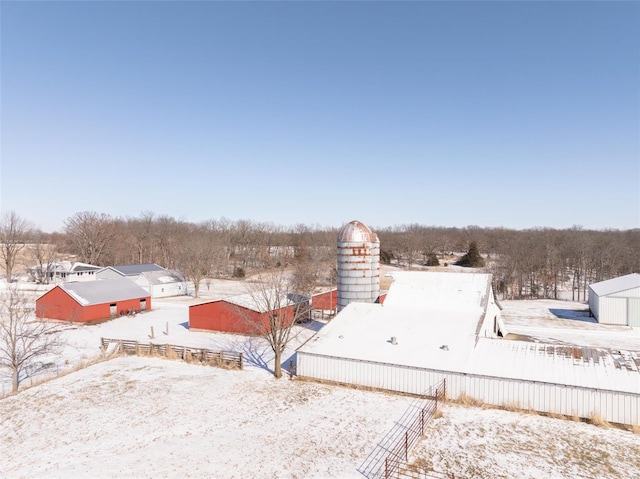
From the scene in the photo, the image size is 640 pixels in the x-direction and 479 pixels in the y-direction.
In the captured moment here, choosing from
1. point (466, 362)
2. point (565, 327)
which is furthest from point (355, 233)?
point (565, 327)

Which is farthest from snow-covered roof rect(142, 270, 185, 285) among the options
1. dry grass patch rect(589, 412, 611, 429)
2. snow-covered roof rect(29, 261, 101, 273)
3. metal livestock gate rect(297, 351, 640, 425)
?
dry grass patch rect(589, 412, 611, 429)

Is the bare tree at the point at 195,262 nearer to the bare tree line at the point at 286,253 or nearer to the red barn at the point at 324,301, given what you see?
the bare tree line at the point at 286,253

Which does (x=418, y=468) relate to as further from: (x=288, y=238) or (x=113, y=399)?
(x=288, y=238)

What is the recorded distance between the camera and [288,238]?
112m

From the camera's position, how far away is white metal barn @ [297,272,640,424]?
1573 cm

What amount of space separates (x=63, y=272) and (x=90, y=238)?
681 inches

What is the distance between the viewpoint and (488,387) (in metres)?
16.9

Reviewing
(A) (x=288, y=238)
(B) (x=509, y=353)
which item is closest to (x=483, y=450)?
(B) (x=509, y=353)

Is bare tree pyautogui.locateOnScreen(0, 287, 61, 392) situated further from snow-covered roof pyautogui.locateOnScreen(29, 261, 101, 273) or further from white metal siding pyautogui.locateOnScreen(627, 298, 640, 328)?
white metal siding pyautogui.locateOnScreen(627, 298, 640, 328)

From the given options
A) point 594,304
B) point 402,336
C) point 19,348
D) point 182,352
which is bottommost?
point 182,352

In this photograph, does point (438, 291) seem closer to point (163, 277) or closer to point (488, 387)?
point (488, 387)

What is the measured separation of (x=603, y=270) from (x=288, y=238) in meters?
73.8

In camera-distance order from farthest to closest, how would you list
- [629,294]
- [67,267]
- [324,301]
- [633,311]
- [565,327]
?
[67,267] < [324,301] < [629,294] < [633,311] < [565,327]

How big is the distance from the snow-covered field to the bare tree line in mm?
32645
